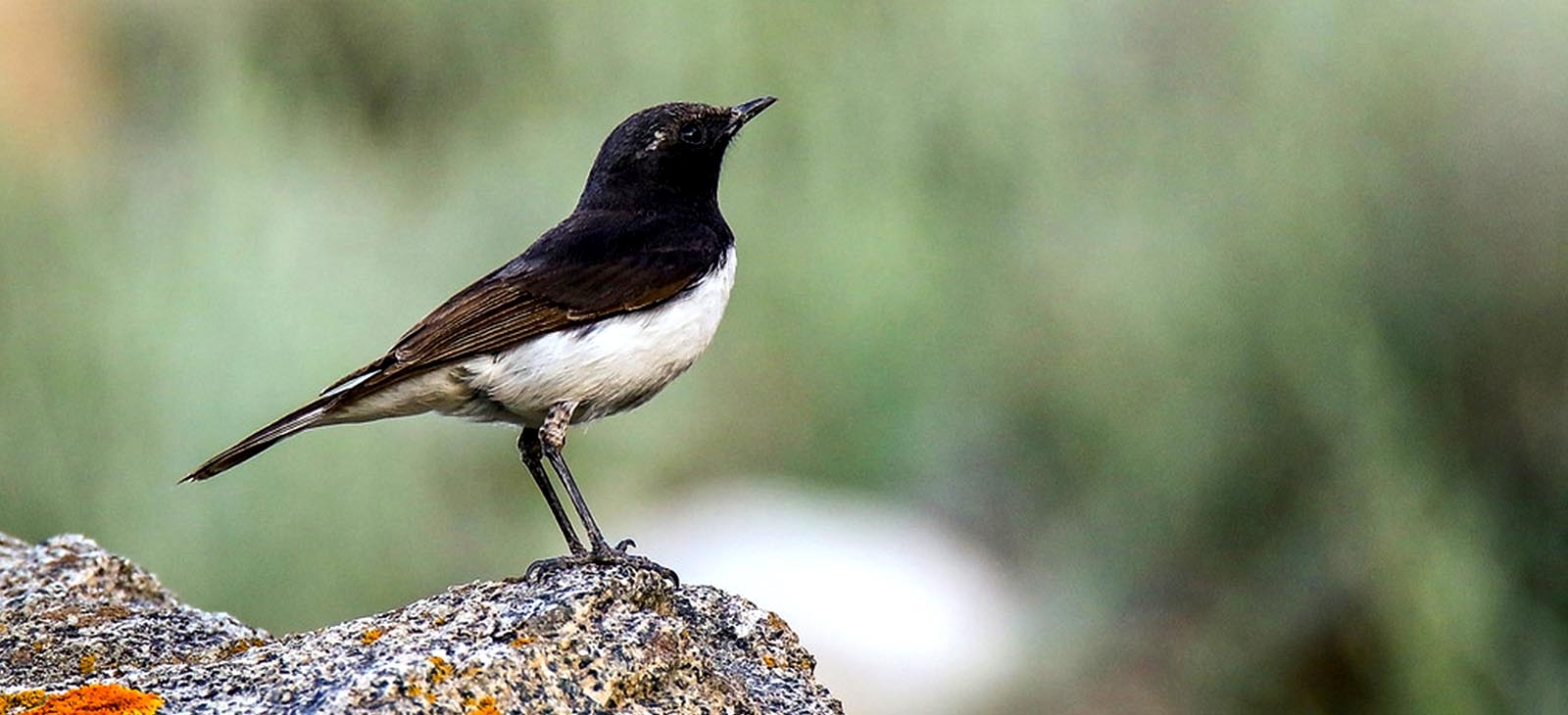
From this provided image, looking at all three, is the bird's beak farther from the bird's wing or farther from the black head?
the bird's wing

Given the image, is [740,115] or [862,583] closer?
Result: [740,115]

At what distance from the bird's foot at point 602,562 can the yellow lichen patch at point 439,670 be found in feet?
1.93

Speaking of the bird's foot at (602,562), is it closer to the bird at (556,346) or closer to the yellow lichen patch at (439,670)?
the bird at (556,346)

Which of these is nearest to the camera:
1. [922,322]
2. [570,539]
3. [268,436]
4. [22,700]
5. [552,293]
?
[22,700]

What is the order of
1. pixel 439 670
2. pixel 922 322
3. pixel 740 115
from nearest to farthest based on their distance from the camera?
pixel 439 670, pixel 740 115, pixel 922 322

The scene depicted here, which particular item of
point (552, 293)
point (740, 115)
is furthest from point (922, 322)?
point (552, 293)

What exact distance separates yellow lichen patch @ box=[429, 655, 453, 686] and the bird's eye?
233 centimetres

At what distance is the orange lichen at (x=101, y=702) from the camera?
3074 mm

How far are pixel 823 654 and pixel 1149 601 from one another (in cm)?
141

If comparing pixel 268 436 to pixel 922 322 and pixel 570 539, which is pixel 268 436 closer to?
pixel 570 539

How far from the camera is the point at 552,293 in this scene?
459cm

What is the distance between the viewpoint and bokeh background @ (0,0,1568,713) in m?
7.34

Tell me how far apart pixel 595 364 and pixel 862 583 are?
313 centimetres

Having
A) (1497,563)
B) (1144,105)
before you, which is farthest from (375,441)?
(1497,563)
